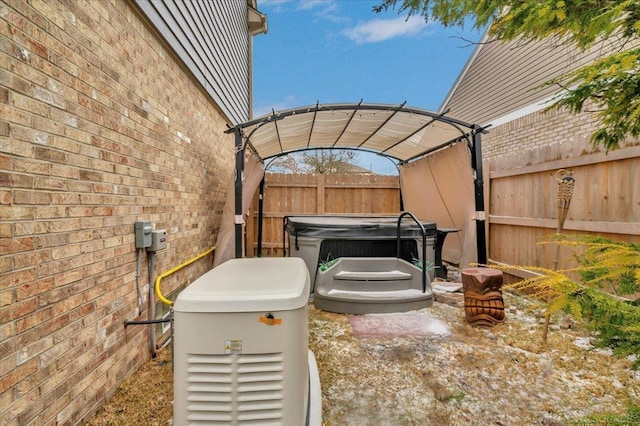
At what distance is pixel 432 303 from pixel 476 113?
7934 mm

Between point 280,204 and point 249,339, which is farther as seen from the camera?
point 280,204

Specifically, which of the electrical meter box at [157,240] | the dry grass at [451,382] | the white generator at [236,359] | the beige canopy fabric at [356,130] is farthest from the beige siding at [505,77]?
the white generator at [236,359]

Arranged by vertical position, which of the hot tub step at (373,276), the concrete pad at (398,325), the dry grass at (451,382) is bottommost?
the dry grass at (451,382)

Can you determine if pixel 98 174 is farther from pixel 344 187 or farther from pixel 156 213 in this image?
pixel 344 187

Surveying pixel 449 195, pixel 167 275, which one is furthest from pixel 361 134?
pixel 167 275

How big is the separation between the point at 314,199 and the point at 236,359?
6271mm

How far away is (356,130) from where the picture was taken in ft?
20.2

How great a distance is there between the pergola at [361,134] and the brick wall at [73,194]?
186cm

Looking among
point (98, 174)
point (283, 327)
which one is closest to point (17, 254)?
point (98, 174)

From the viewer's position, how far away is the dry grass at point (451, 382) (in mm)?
→ 1946

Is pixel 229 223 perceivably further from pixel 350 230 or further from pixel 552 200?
pixel 552 200

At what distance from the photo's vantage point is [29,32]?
58.6 inches

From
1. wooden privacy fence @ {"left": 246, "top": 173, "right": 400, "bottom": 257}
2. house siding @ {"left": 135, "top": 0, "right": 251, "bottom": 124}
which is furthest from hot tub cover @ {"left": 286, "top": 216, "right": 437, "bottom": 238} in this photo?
wooden privacy fence @ {"left": 246, "top": 173, "right": 400, "bottom": 257}

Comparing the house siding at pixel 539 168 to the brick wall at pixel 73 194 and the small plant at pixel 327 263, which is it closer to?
the small plant at pixel 327 263
